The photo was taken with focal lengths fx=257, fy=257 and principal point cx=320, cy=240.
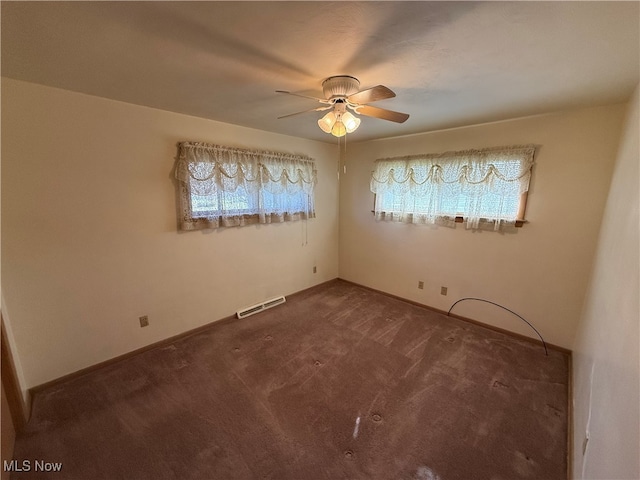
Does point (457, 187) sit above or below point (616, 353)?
above

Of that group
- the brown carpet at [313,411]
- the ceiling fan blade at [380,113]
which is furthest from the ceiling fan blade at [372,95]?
the brown carpet at [313,411]

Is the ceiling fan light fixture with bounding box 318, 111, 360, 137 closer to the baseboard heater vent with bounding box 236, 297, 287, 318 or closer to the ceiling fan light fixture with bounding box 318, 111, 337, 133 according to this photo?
the ceiling fan light fixture with bounding box 318, 111, 337, 133

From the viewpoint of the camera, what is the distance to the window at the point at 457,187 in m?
2.59

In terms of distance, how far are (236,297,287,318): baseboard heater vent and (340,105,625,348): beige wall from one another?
64.1 inches

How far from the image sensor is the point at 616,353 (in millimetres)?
1082

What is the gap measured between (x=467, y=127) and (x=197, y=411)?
367cm

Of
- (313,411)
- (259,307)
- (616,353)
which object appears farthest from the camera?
(259,307)

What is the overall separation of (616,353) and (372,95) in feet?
5.46

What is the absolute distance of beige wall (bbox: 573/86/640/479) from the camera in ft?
2.77

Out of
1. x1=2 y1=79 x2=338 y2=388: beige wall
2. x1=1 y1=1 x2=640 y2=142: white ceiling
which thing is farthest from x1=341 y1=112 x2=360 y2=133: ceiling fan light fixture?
x1=2 y1=79 x2=338 y2=388: beige wall

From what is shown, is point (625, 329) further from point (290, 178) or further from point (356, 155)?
point (356, 155)

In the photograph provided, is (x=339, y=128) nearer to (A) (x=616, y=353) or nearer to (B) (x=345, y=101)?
(B) (x=345, y=101)

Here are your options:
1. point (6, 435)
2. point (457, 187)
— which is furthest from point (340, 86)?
point (6, 435)

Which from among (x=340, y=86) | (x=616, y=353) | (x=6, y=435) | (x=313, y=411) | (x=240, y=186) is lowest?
(x=313, y=411)
